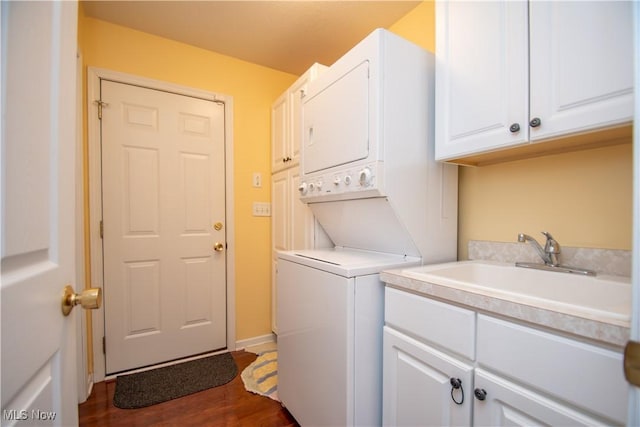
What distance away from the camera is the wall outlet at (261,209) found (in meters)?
2.69

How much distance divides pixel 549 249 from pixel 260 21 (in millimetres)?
2310

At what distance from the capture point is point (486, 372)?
0.88 meters

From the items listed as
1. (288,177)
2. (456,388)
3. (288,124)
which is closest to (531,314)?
(456,388)

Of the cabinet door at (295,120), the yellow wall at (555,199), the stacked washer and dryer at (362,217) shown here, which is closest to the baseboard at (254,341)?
the stacked washer and dryer at (362,217)

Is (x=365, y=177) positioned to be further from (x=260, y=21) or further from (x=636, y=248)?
(x=260, y=21)

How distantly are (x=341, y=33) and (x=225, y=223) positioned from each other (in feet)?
6.07

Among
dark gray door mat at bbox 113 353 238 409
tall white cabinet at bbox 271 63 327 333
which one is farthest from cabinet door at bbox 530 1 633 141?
dark gray door mat at bbox 113 353 238 409

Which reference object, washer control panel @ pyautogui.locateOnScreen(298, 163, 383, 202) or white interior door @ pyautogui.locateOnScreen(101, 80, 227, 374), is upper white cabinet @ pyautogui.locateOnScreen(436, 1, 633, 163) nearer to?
washer control panel @ pyautogui.locateOnScreen(298, 163, 383, 202)

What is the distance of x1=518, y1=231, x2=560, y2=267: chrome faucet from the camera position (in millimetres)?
1187

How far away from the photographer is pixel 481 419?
889 millimetres

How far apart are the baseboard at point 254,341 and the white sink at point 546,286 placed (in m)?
1.98

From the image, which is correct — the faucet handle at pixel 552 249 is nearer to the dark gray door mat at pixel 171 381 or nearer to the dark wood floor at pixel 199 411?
the dark wood floor at pixel 199 411

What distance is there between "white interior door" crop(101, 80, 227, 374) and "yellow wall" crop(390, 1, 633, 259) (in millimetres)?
2004

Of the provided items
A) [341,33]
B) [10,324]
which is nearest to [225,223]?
[341,33]
